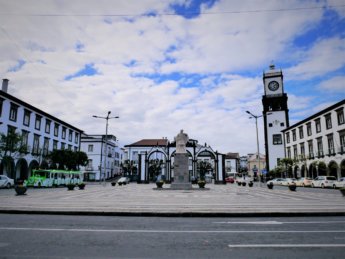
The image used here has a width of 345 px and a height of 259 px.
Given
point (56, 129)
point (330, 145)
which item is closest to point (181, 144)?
point (330, 145)

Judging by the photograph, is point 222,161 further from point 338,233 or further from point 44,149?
point 338,233

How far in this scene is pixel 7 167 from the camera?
3788cm

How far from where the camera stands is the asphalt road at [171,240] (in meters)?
5.26

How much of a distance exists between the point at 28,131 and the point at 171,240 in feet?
137

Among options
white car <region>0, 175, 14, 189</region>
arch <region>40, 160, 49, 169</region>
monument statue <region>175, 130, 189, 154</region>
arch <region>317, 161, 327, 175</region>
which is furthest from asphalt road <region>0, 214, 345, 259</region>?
arch <region>317, 161, 327, 175</region>

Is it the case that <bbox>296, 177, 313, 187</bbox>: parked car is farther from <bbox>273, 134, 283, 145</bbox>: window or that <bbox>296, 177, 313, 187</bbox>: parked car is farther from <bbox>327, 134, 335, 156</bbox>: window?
<bbox>273, 134, 283, 145</bbox>: window

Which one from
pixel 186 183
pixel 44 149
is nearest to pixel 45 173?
pixel 44 149

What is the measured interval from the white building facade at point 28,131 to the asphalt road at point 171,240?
31.6 metres

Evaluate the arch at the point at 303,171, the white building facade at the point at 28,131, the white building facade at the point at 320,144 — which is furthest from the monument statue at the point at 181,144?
the arch at the point at 303,171

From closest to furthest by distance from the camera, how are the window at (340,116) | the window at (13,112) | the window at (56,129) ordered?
the window at (13,112) → the window at (340,116) → the window at (56,129)

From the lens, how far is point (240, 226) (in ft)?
27.8

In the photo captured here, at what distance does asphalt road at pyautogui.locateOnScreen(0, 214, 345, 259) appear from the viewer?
5.26m

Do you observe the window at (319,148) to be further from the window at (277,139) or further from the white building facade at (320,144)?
the window at (277,139)

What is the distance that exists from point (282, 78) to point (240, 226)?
71.6 m
